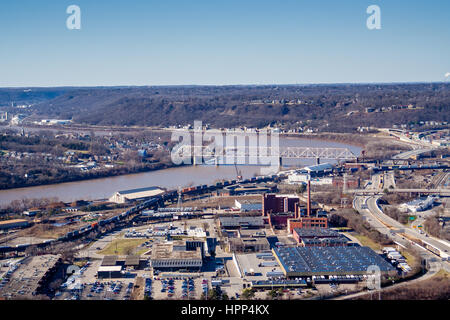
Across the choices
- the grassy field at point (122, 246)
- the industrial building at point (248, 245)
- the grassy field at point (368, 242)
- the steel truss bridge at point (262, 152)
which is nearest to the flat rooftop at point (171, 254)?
the grassy field at point (122, 246)

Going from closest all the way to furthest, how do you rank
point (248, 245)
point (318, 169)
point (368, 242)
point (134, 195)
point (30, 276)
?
point (30, 276) → point (248, 245) → point (368, 242) → point (134, 195) → point (318, 169)

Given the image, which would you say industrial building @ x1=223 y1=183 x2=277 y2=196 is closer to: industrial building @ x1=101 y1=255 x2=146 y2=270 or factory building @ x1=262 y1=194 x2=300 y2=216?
factory building @ x1=262 y1=194 x2=300 y2=216

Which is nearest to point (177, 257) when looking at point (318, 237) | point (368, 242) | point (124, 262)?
point (124, 262)

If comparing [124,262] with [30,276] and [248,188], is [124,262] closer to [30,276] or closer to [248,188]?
[30,276]

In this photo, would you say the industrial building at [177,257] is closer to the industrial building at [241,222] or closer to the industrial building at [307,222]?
the industrial building at [241,222]

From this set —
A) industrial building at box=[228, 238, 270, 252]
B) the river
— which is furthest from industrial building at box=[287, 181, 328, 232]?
the river
